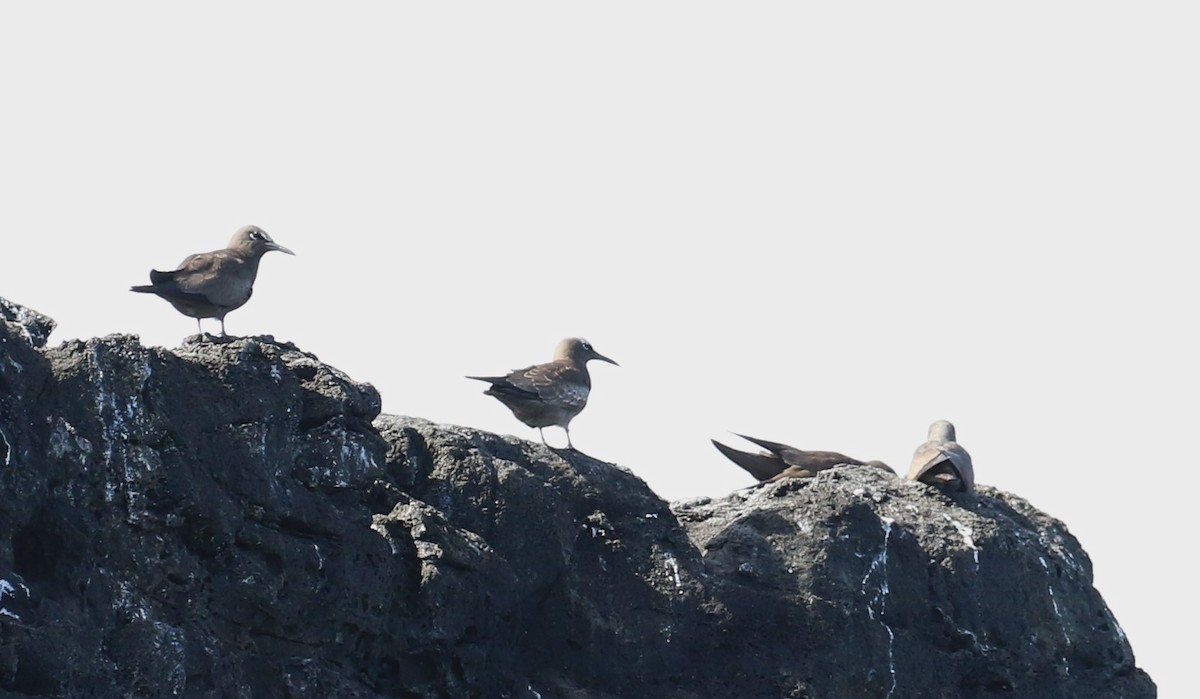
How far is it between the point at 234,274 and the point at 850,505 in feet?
17.1

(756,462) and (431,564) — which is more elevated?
(756,462)

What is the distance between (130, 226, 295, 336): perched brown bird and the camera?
13.9 m

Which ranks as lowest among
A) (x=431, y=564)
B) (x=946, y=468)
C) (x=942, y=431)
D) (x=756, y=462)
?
(x=431, y=564)

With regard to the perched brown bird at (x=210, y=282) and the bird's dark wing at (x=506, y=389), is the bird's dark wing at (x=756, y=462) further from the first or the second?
the perched brown bird at (x=210, y=282)

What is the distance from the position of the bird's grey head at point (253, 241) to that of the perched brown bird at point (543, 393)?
2048 mm

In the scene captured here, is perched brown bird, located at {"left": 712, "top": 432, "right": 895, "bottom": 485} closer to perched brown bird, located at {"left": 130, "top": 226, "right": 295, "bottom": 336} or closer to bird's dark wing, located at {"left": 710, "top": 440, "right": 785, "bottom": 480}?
bird's dark wing, located at {"left": 710, "top": 440, "right": 785, "bottom": 480}

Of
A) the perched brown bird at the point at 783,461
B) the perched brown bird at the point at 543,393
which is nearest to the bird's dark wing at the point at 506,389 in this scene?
the perched brown bird at the point at 543,393

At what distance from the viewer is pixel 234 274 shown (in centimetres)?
1424

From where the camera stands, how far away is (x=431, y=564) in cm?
1203

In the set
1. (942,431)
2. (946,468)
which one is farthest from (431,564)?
(942,431)

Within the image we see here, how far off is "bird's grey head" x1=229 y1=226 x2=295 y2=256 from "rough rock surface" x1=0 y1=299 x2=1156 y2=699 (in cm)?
237

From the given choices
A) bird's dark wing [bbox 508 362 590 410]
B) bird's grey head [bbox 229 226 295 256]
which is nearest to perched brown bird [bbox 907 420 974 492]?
bird's dark wing [bbox 508 362 590 410]

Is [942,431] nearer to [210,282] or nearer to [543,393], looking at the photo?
[543,393]

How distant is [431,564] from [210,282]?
11.1 feet
